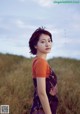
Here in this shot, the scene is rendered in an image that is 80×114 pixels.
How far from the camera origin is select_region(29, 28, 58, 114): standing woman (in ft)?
9.25

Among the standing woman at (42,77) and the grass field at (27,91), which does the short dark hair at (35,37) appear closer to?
the standing woman at (42,77)

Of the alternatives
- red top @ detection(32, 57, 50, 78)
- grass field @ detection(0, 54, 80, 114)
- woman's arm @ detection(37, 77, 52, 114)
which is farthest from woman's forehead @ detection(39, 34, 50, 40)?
grass field @ detection(0, 54, 80, 114)

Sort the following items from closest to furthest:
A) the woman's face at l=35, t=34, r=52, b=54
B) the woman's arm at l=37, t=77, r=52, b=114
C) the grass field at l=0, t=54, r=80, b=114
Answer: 1. the woman's arm at l=37, t=77, r=52, b=114
2. the woman's face at l=35, t=34, r=52, b=54
3. the grass field at l=0, t=54, r=80, b=114

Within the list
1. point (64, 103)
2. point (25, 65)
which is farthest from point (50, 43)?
point (25, 65)

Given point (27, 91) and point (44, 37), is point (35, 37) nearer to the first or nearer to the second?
point (44, 37)

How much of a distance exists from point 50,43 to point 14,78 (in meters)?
7.53

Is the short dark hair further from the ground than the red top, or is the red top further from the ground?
the short dark hair

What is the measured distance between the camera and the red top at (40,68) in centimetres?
288

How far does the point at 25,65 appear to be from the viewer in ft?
42.2

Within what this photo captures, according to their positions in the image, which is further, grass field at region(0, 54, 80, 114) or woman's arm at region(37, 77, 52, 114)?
grass field at region(0, 54, 80, 114)

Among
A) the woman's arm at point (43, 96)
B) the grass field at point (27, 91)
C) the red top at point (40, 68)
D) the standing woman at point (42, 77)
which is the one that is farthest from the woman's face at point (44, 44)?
the grass field at point (27, 91)

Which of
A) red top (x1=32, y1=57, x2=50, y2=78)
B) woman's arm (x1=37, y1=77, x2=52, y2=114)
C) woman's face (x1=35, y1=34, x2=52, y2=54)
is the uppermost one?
woman's face (x1=35, y1=34, x2=52, y2=54)

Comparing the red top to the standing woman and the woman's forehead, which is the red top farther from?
the woman's forehead

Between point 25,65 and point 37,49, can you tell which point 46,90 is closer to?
point 37,49
